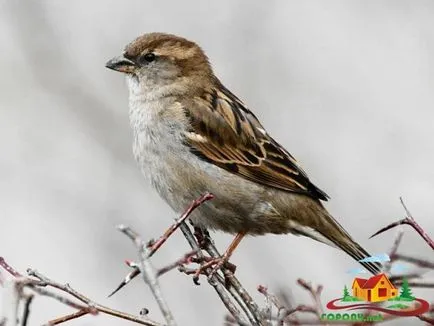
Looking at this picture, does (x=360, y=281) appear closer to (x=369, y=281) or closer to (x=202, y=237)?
(x=369, y=281)

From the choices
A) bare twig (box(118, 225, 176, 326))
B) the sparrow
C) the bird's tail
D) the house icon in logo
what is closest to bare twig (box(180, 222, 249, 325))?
bare twig (box(118, 225, 176, 326))

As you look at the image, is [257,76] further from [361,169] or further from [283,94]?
[361,169]

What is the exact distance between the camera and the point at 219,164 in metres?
5.49

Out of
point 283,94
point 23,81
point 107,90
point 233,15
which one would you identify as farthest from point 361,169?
point 23,81

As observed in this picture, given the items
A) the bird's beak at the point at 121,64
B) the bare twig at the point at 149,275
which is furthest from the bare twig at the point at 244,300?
the bird's beak at the point at 121,64

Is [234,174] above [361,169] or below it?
below

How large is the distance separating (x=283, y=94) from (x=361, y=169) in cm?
105

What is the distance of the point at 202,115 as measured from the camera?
5.57 m

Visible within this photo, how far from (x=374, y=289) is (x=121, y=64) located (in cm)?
282

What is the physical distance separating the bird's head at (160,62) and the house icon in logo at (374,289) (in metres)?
2.63

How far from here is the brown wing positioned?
5.50m

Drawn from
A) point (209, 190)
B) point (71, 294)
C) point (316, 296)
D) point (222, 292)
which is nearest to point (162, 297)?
point (71, 294)

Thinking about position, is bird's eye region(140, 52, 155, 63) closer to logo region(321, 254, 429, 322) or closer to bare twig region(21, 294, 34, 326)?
logo region(321, 254, 429, 322)

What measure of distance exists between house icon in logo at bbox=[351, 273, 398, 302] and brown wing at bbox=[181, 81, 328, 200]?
81.8 inches
